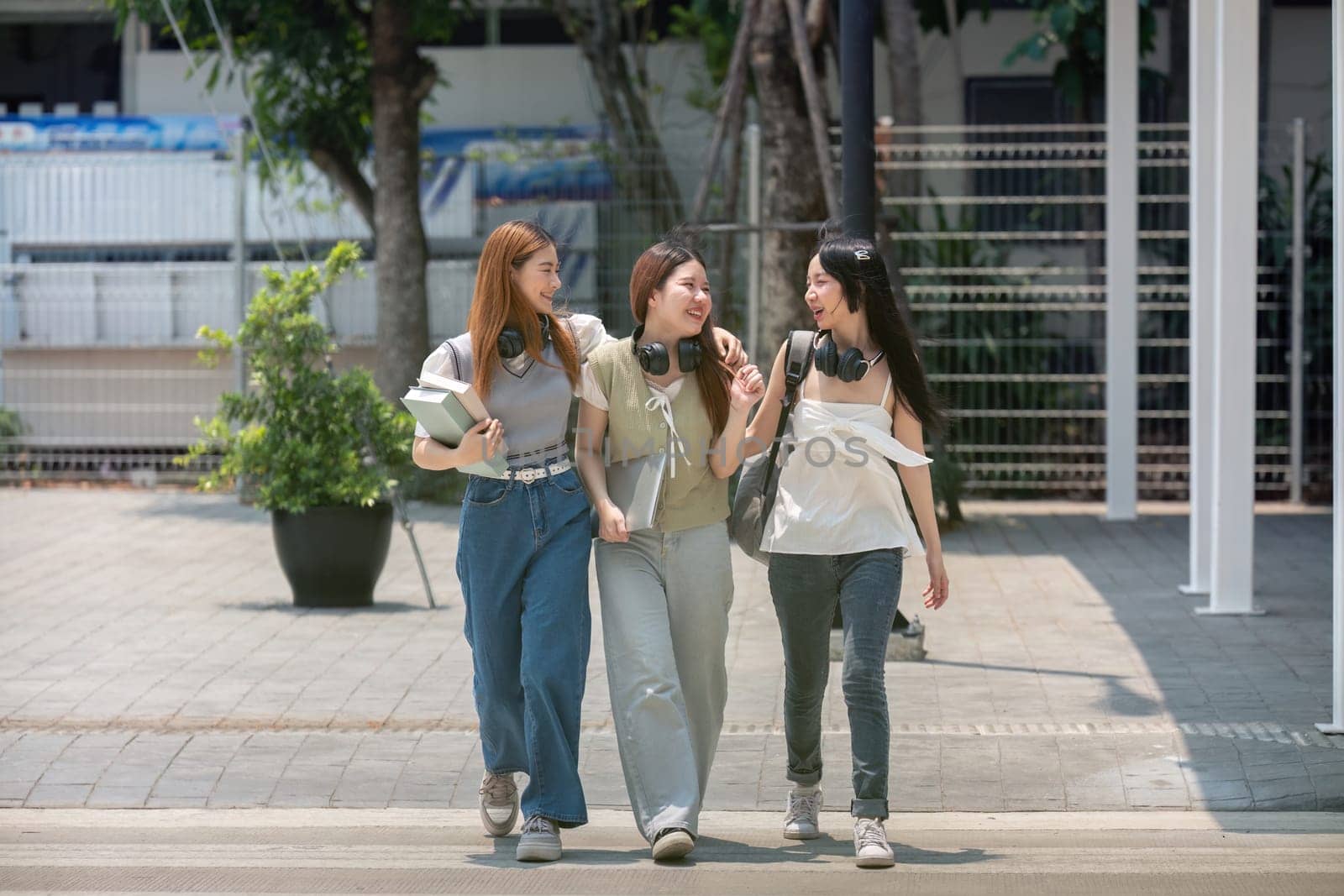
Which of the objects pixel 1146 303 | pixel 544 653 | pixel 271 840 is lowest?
pixel 271 840

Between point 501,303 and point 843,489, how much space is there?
1154mm

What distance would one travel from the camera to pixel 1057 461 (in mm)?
14117

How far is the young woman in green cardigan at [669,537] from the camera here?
538 cm

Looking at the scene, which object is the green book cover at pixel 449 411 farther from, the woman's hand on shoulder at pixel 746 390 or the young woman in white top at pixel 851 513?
the young woman in white top at pixel 851 513

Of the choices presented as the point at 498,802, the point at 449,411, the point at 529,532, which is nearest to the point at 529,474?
the point at 529,532

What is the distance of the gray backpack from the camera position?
5609 mm

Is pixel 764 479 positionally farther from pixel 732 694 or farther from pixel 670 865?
pixel 732 694

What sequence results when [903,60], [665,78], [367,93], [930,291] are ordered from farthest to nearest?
[665,78], [903,60], [367,93], [930,291]

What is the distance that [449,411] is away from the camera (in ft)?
17.4

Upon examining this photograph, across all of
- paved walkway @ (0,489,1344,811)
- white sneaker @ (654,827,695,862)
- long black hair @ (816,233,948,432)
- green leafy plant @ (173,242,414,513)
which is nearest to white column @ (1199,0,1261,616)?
paved walkway @ (0,489,1344,811)

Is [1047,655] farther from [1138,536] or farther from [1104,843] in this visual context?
[1138,536]

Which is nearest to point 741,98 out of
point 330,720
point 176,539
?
point 176,539

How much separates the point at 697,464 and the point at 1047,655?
3.42m

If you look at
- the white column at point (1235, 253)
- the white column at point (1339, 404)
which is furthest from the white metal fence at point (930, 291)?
the white column at point (1339, 404)
